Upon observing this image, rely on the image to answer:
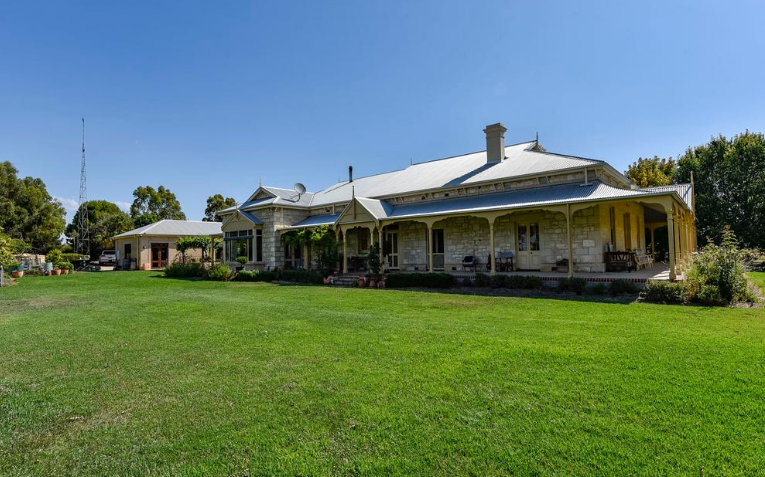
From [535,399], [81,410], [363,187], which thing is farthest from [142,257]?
Result: [535,399]

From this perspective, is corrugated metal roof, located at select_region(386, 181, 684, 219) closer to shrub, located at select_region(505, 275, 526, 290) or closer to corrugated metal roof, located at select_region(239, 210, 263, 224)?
shrub, located at select_region(505, 275, 526, 290)

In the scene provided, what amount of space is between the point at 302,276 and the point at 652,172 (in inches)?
1031

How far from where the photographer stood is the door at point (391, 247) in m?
20.5

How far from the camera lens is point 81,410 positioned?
3918mm

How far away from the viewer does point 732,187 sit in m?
26.0

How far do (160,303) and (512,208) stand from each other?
469 inches

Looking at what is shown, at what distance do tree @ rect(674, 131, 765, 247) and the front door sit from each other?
132 ft

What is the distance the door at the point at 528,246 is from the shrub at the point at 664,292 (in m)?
5.49

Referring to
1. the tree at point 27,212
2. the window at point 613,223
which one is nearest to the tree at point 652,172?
the window at point 613,223

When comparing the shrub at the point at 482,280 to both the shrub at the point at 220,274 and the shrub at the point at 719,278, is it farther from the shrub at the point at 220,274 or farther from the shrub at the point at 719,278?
the shrub at the point at 220,274

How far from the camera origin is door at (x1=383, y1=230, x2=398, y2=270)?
20.5 metres

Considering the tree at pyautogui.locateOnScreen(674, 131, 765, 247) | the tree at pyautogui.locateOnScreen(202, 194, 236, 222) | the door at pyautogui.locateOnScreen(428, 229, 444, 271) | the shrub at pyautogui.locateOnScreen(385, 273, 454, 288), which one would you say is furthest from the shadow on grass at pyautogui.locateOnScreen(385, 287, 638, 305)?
the tree at pyautogui.locateOnScreen(202, 194, 236, 222)

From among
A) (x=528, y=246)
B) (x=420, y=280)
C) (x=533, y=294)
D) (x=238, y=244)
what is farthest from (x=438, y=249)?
(x=238, y=244)

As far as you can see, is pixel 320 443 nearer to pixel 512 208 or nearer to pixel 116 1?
pixel 512 208
